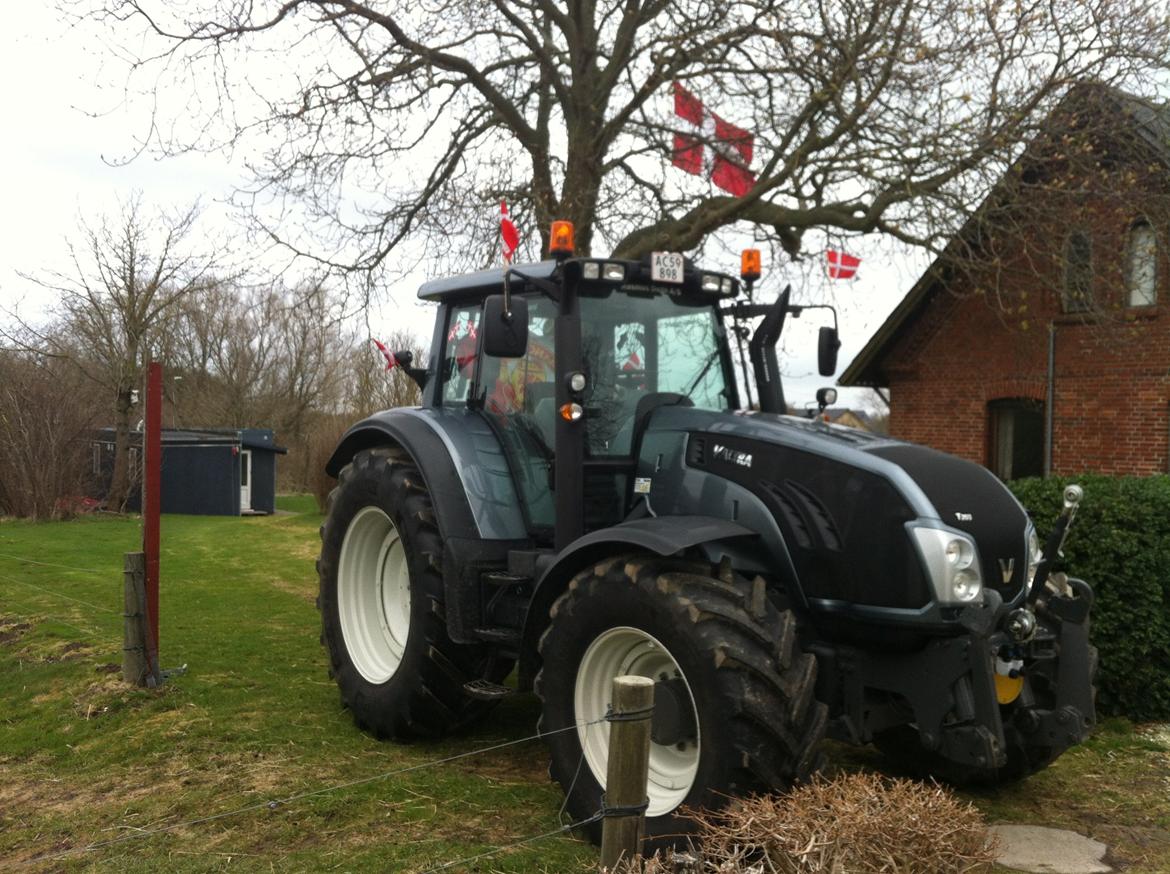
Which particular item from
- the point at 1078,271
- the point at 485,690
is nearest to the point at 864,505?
the point at 485,690

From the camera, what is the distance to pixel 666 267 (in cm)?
525

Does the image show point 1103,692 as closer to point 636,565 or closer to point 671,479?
point 671,479

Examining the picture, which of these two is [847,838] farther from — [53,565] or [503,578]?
[53,565]

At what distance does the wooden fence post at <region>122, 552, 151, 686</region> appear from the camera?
264 inches

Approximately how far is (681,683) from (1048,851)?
177 centimetres

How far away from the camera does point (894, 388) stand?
18469mm

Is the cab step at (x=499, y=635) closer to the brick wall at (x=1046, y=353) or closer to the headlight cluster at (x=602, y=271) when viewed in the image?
the headlight cluster at (x=602, y=271)

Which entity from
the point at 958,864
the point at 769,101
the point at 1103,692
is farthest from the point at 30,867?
the point at 769,101

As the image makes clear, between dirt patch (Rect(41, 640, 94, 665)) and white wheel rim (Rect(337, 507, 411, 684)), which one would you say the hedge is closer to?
white wheel rim (Rect(337, 507, 411, 684))

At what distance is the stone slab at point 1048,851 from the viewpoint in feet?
14.1

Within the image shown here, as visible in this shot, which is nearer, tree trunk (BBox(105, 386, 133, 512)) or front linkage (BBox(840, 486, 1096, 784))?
front linkage (BBox(840, 486, 1096, 784))

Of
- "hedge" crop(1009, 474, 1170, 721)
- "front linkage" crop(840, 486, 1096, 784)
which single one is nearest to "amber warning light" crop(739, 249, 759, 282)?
"front linkage" crop(840, 486, 1096, 784)

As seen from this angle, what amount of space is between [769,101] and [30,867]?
1180 cm

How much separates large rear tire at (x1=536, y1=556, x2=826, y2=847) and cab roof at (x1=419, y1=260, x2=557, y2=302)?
178 centimetres
